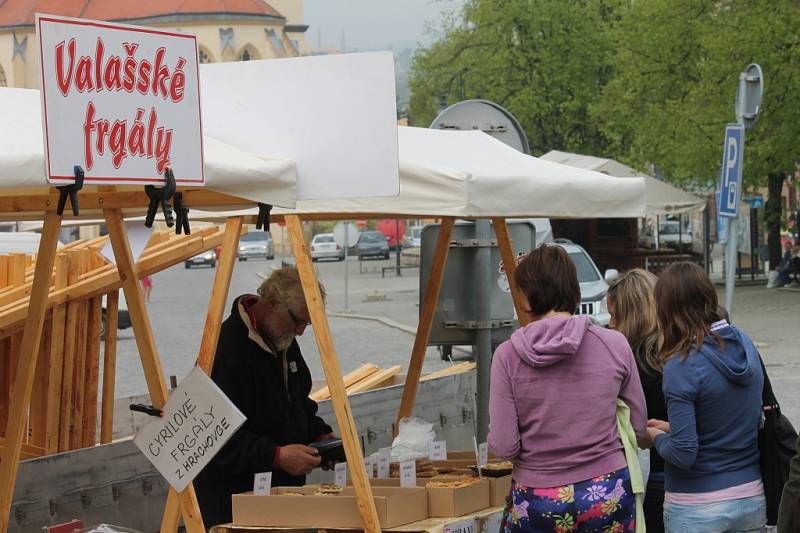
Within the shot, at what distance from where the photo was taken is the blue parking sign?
11.5 metres

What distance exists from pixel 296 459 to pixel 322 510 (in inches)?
18.4

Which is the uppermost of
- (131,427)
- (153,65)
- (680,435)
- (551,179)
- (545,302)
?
(153,65)

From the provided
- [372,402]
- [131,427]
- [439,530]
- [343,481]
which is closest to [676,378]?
[439,530]

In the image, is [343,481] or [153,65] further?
[343,481]

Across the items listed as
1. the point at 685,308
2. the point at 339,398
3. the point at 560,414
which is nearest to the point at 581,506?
the point at 560,414

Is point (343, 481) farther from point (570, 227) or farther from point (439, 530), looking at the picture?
point (570, 227)

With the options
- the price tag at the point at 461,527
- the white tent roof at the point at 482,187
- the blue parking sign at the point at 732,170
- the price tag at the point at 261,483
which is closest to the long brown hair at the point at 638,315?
the white tent roof at the point at 482,187

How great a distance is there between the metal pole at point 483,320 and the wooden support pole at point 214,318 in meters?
3.56

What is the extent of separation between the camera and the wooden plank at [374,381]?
9.45 meters

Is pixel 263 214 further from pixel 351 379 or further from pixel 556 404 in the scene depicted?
pixel 351 379

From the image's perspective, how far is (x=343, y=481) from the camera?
5.71m

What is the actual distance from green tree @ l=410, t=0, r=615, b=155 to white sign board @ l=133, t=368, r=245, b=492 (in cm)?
3800

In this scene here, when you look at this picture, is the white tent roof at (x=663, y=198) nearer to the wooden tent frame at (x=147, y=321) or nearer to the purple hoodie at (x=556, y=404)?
the wooden tent frame at (x=147, y=321)

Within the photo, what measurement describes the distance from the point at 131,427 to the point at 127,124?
4977mm
